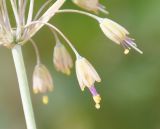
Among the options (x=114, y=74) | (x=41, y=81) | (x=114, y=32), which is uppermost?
(x=114, y=32)

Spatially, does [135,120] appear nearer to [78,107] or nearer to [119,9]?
[78,107]

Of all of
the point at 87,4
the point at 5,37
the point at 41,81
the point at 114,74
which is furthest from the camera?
the point at 114,74

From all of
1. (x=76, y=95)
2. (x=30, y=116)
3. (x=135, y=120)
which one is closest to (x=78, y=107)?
(x=76, y=95)

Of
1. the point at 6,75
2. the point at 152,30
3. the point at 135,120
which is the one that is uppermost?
the point at 152,30

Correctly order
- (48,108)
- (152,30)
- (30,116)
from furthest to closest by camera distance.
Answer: (48,108)
(152,30)
(30,116)

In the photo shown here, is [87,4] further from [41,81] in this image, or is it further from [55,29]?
[41,81]

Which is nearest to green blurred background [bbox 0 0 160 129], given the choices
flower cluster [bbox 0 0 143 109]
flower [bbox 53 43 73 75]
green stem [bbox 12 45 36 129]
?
flower [bbox 53 43 73 75]

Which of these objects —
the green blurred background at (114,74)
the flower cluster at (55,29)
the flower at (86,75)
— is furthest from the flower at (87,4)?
the green blurred background at (114,74)

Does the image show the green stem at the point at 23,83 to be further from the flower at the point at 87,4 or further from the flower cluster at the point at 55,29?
the flower at the point at 87,4

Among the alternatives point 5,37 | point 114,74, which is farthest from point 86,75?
point 114,74

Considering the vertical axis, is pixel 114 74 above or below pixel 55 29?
below
